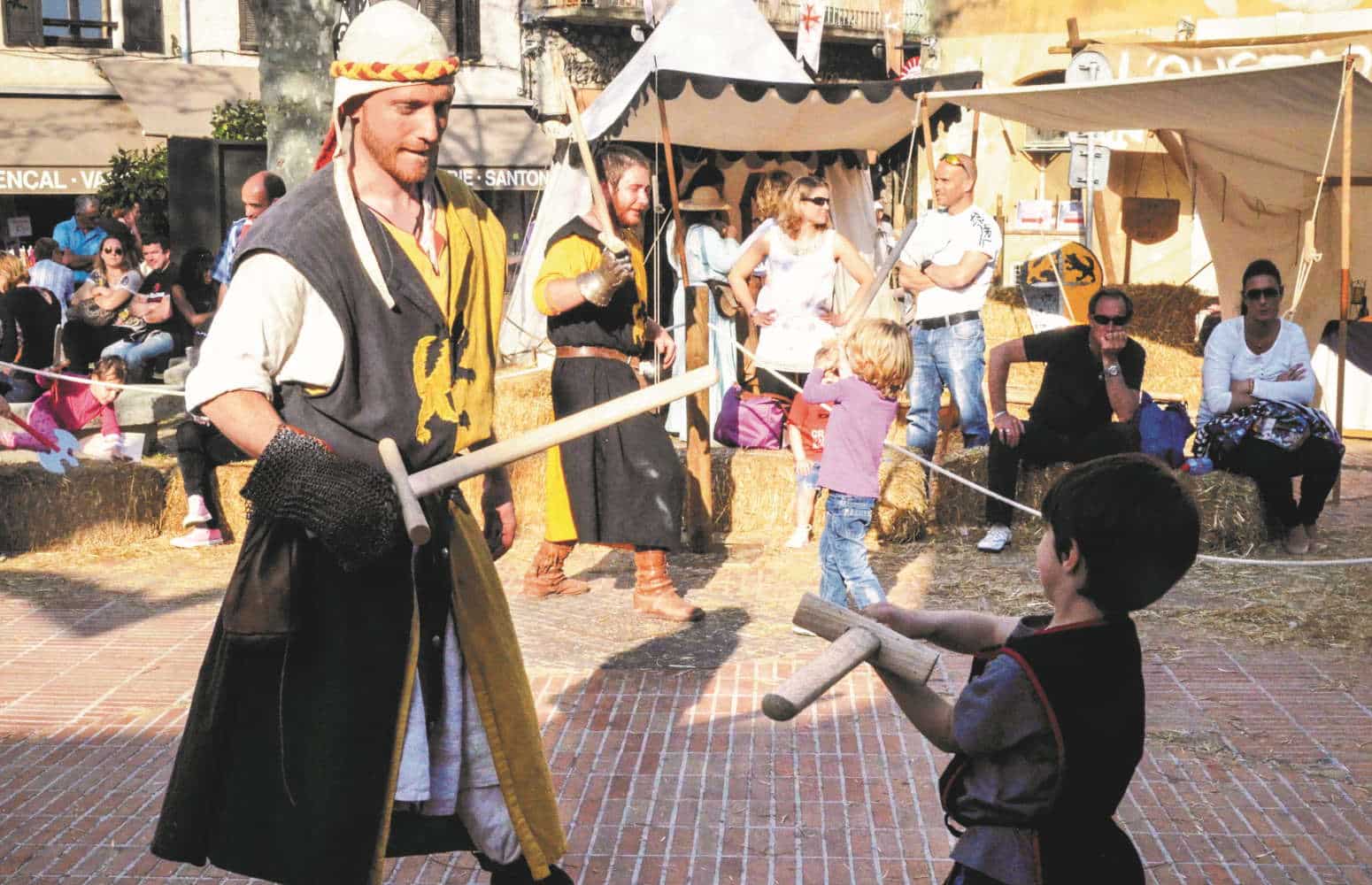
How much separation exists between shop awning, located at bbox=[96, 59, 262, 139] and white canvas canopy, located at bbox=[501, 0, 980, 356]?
12428 millimetres

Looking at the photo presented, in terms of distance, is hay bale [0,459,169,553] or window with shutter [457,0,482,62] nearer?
hay bale [0,459,169,553]

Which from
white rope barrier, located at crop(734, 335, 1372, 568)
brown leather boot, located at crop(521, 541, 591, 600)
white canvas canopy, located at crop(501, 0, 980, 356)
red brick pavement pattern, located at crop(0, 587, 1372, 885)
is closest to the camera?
→ red brick pavement pattern, located at crop(0, 587, 1372, 885)

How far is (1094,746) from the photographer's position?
223 centimetres

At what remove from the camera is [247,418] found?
2553 mm

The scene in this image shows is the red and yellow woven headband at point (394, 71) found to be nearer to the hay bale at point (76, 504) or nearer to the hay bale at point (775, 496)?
the hay bale at point (775, 496)

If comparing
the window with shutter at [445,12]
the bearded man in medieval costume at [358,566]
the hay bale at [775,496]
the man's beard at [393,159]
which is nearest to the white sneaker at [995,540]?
the hay bale at [775,496]

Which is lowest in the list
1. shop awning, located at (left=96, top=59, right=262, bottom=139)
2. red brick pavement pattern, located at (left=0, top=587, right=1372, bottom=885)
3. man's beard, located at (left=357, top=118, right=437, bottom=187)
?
red brick pavement pattern, located at (left=0, top=587, right=1372, bottom=885)

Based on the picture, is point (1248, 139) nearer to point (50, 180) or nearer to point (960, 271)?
point (960, 271)

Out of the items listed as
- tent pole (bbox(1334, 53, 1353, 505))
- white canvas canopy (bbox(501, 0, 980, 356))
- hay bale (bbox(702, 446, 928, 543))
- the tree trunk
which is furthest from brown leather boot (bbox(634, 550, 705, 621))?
the tree trunk

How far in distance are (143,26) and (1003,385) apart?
20.5 metres

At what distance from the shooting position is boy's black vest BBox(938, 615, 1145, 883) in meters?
2.23

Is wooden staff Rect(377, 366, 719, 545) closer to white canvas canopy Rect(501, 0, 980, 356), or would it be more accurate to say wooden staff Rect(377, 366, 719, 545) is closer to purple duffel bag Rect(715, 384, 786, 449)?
purple duffel bag Rect(715, 384, 786, 449)

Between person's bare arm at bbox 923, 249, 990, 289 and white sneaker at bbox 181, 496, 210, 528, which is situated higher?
person's bare arm at bbox 923, 249, 990, 289

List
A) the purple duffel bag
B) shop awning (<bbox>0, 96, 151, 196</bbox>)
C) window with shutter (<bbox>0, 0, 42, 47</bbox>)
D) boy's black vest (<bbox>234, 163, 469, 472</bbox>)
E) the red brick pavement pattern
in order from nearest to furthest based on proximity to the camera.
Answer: boy's black vest (<bbox>234, 163, 469, 472</bbox>)
the red brick pavement pattern
the purple duffel bag
shop awning (<bbox>0, 96, 151, 196</bbox>)
window with shutter (<bbox>0, 0, 42, 47</bbox>)
